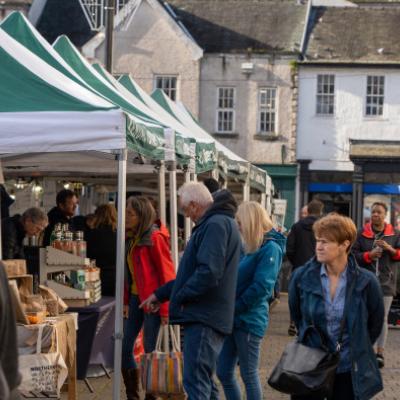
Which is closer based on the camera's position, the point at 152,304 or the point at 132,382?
the point at 152,304

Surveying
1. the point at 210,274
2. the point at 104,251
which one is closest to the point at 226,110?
the point at 104,251

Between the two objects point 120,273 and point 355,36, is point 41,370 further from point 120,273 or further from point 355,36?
point 355,36

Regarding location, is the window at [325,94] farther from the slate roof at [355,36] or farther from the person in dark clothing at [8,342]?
the person in dark clothing at [8,342]

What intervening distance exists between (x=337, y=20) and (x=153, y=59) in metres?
7.31

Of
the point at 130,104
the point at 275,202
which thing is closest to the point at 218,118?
the point at 275,202

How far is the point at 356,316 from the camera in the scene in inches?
239

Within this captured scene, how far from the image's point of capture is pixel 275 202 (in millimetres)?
26609

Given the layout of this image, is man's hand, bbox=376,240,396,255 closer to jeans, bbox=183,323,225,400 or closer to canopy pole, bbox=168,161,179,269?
canopy pole, bbox=168,161,179,269

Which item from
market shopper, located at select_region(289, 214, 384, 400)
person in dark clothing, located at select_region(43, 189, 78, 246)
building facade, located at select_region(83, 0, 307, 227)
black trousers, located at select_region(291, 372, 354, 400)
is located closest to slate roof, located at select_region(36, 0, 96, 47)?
building facade, located at select_region(83, 0, 307, 227)

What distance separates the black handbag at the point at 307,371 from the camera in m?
5.91

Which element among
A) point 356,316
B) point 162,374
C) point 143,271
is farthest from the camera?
point 143,271

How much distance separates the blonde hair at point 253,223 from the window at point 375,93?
3297 cm

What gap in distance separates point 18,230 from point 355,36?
33.2 metres

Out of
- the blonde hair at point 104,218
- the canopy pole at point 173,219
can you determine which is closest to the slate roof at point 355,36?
the blonde hair at point 104,218
